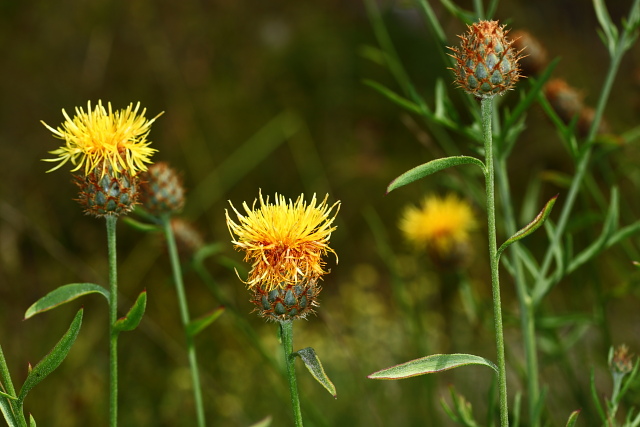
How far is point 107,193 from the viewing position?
1613 mm

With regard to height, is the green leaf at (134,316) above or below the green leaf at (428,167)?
below

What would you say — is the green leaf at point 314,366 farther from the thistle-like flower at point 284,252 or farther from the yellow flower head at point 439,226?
the yellow flower head at point 439,226

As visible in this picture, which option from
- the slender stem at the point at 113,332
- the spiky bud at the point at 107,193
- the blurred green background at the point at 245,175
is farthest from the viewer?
the blurred green background at the point at 245,175

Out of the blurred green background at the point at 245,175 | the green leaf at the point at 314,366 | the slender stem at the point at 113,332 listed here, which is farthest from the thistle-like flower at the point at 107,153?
the blurred green background at the point at 245,175

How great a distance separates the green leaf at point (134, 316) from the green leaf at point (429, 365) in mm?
478

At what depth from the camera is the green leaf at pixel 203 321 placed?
165 cm

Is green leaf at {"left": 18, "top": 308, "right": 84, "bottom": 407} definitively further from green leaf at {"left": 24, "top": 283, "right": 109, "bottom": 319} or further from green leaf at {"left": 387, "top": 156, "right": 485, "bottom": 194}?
green leaf at {"left": 387, "top": 156, "right": 485, "bottom": 194}

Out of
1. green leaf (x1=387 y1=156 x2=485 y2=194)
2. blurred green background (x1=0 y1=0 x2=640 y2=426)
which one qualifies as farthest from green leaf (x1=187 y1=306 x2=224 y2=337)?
blurred green background (x1=0 y1=0 x2=640 y2=426)

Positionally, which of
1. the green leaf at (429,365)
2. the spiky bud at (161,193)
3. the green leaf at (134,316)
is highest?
the spiky bud at (161,193)

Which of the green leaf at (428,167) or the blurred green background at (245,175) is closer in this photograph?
the green leaf at (428,167)

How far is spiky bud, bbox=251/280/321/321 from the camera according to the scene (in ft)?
4.74

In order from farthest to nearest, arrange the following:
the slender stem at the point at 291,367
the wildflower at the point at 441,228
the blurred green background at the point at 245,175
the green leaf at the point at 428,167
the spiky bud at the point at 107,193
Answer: the blurred green background at the point at 245,175 < the wildflower at the point at 441,228 < the spiky bud at the point at 107,193 < the slender stem at the point at 291,367 < the green leaf at the point at 428,167

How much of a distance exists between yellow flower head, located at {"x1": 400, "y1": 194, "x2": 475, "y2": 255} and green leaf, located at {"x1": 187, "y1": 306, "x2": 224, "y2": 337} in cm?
147

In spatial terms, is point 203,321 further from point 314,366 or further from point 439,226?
point 439,226
